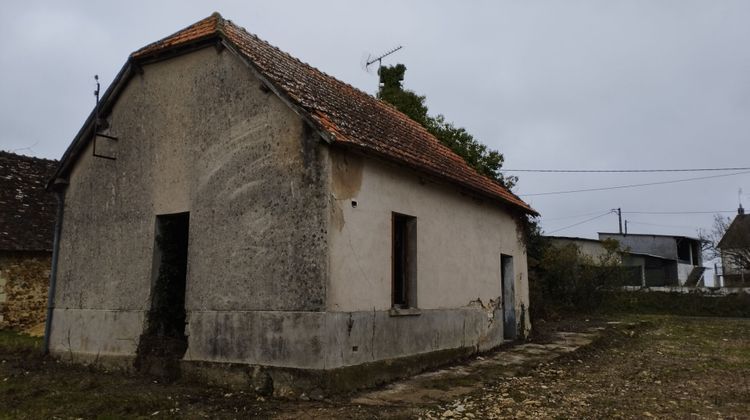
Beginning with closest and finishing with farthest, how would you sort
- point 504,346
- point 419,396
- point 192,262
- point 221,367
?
point 419,396
point 221,367
point 192,262
point 504,346

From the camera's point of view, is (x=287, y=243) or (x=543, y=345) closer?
(x=287, y=243)

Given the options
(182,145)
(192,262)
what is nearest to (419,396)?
(192,262)

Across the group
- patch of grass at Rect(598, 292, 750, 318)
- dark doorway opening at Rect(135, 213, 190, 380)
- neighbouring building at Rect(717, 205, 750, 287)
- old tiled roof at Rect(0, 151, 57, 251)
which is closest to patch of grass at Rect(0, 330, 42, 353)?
old tiled roof at Rect(0, 151, 57, 251)

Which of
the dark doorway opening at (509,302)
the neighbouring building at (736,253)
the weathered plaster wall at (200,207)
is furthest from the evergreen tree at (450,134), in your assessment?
the neighbouring building at (736,253)

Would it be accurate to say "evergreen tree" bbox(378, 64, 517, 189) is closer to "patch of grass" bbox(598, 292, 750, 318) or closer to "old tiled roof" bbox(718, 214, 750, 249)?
"patch of grass" bbox(598, 292, 750, 318)

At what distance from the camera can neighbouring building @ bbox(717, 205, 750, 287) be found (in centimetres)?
3381

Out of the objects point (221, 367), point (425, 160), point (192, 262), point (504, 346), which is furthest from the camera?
point (504, 346)

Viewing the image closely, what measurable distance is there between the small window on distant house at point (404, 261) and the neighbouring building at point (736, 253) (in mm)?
28135

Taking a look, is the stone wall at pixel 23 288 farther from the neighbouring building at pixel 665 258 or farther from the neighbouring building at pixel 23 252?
the neighbouring building at pixel 665 258

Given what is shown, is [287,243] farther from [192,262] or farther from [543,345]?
[543,345]

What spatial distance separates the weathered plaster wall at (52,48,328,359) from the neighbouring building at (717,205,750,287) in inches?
1208

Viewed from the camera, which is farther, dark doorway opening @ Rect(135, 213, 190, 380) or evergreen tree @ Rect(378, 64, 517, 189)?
evergreen tree @ Rect(378, 64, 517, 189)

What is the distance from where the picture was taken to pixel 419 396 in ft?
25.3

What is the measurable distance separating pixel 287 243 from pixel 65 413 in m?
3.58
